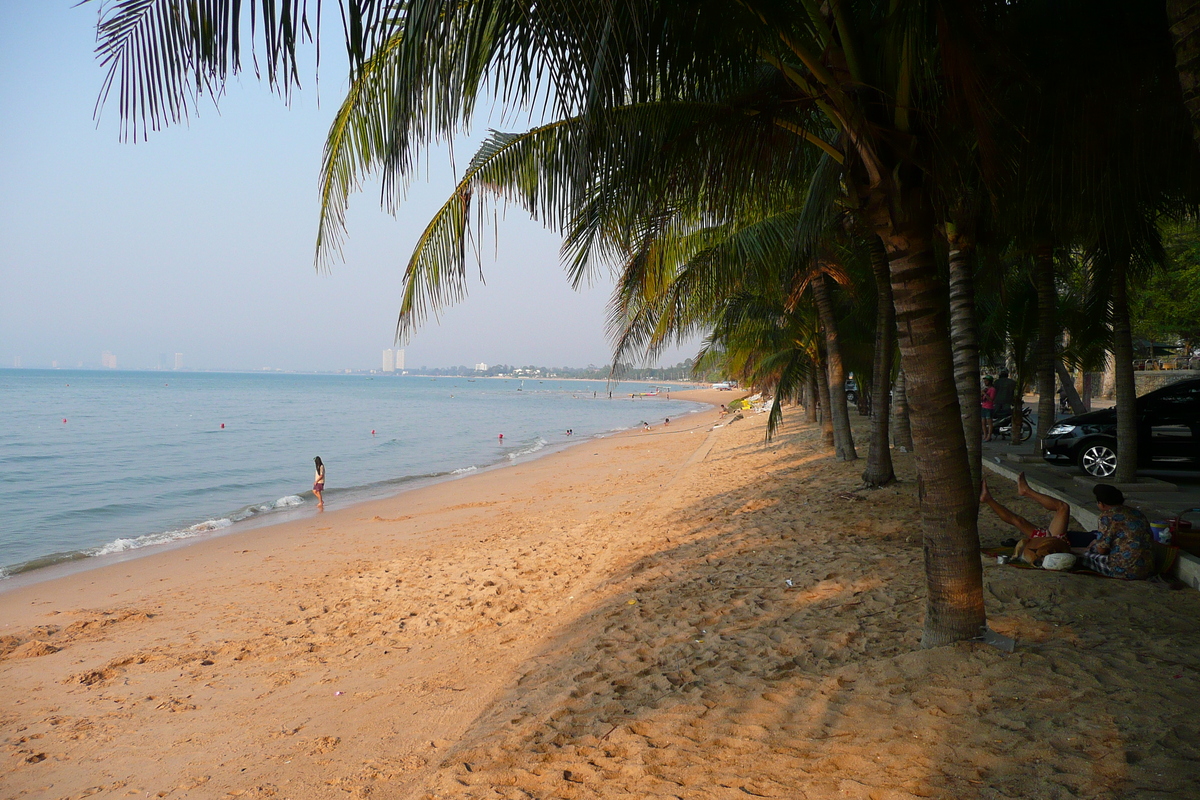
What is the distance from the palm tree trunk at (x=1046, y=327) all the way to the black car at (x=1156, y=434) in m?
0.87

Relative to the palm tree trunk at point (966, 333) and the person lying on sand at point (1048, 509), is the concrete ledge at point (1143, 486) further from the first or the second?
the palm tree trunk at point (966, 333)

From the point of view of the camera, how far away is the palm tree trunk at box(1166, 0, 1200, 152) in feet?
7.41

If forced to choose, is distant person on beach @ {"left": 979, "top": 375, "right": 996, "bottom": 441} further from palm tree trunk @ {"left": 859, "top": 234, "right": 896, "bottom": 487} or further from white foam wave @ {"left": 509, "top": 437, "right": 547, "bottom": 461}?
white foam wave @ {"left": 509, "top": 437, "right": 547, "bottom": 461}

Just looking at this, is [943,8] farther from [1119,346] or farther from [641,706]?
[1119,346]

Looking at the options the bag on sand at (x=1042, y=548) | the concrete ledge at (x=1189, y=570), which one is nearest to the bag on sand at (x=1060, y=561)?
the bag on sand at (x=1042, y=548)

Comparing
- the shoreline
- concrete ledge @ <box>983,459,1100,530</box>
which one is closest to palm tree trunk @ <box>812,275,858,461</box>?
concrete ledge @ <box>983,459,1100,530</box>

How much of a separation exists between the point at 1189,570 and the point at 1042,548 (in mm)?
891

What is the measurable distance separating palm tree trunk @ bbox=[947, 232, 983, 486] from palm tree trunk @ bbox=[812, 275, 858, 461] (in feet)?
16.8

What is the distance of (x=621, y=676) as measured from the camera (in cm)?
445

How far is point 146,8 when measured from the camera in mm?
1840

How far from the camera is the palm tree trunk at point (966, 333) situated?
590 cm

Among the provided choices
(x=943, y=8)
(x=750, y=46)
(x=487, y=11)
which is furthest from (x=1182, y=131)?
(x=487, y=11)

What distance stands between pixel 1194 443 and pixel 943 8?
10064 mm

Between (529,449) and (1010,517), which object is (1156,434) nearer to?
(1010,517)
